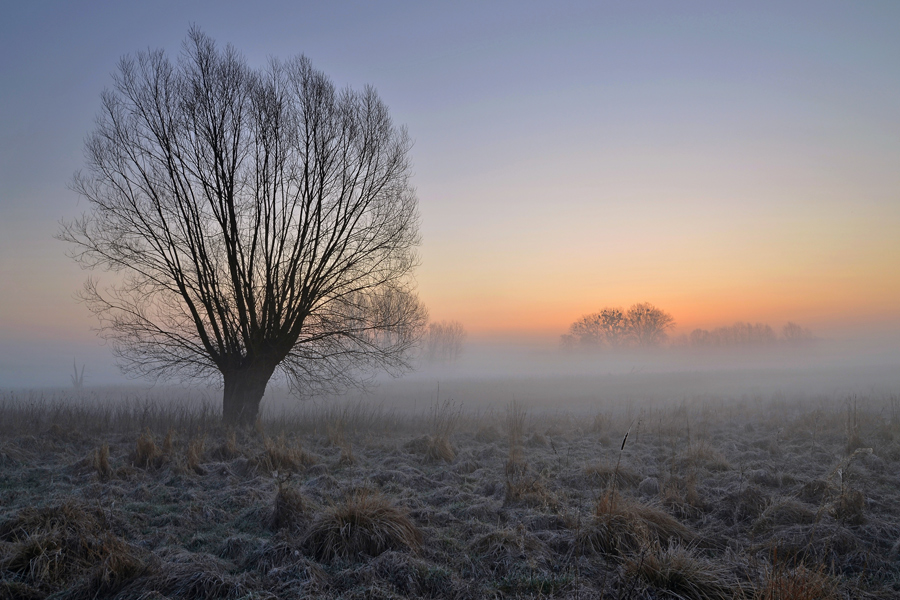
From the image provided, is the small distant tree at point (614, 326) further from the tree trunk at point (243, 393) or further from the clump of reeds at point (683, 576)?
the clump of reeds at point (683, 576)

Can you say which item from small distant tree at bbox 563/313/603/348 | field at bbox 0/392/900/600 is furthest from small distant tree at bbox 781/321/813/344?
field at bbox 0/392/900/600

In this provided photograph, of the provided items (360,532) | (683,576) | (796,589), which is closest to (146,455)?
(360,532)

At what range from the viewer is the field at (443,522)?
11.6 ft

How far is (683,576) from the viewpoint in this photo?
11.1 ft

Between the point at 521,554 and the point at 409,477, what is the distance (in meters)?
3.02

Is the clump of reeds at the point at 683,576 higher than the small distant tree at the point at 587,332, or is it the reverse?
the small distant tree at the point at 587,332

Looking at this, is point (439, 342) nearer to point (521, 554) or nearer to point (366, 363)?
point (366, 363)

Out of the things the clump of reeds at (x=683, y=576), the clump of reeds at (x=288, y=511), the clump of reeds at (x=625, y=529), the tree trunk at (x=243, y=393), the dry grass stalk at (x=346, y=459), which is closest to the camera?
the clump of reeds at (x=683, y=576)

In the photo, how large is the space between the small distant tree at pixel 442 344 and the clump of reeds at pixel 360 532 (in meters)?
84.2

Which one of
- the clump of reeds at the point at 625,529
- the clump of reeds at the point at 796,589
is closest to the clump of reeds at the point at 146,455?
the clump of reeds at the point at 625,529

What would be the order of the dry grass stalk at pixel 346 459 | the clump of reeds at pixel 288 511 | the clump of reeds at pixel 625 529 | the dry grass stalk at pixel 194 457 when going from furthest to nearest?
the dry grass stalk at pixel 346 459 < the dry grass stalk at pixel 194 457 < the clump of reeds at pixel 288 511 < the clump of reeds at pixel 625 529

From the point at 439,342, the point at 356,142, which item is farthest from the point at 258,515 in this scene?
the point at 439,342

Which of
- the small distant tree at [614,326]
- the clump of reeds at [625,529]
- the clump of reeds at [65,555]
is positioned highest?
the small distant tree at [614,326]

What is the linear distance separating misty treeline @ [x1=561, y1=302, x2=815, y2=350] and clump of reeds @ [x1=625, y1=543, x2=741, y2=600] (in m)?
79.1
